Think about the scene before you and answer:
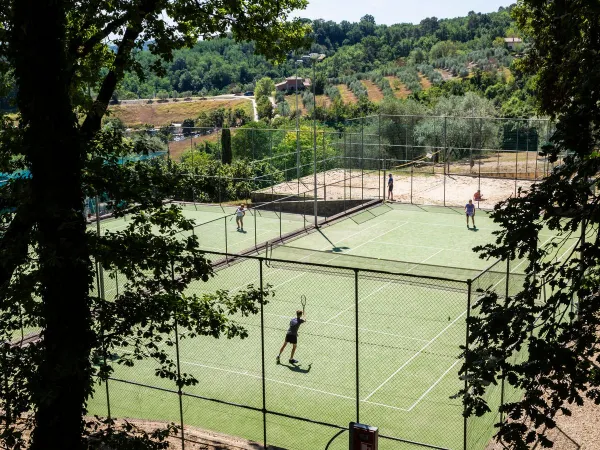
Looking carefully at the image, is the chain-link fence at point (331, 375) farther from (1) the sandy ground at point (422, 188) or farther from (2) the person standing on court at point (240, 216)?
(1) the sandy ground at point (422, 188)

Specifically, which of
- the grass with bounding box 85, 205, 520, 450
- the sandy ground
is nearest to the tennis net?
the grass with bounding box 85, 205, 520, 450

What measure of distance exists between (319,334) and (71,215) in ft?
47.3

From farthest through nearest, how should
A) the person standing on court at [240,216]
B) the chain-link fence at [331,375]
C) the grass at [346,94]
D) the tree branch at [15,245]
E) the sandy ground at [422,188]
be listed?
the grass at [346,94] → the sandy ground at [422,188] → the person standing on court at [240,216] → the chain-link fence at [331,375] → the tree branch at [15,245]

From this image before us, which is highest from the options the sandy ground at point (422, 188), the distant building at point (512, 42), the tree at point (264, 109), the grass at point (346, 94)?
the distant building at point (512, 42)

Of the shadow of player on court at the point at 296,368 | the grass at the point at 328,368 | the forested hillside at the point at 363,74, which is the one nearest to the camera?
the grass at the point at 328,368

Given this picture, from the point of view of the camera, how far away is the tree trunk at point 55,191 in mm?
12102

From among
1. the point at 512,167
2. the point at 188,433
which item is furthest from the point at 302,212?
the point at 188,433

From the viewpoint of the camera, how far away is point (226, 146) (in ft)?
183

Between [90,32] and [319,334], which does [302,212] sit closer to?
[319,334]

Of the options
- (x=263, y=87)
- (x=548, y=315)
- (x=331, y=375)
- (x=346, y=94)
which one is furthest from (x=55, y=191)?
(x=263, y=87)

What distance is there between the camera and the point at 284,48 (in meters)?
21.3

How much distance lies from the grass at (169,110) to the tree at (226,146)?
7785 centimetres

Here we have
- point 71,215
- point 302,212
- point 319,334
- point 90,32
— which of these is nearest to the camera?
point 71,215

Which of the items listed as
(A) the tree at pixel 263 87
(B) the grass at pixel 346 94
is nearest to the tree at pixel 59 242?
(B) the grass at pixel 346 94
